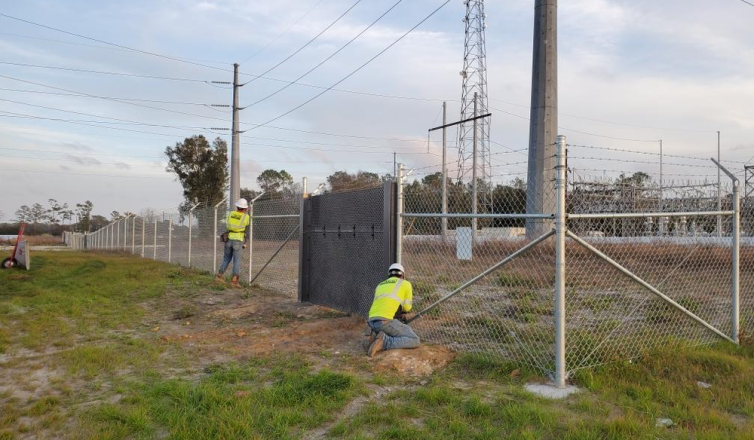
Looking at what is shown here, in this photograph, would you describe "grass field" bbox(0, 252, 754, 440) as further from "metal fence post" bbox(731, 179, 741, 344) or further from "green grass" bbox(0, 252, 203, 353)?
"metal fence post" bbox(731, 179, 741, 344)

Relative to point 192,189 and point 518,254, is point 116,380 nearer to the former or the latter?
point 518,254

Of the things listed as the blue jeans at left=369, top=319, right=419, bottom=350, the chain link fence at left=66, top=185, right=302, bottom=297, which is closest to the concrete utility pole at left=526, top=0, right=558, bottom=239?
the chain link fence at left=66, top=185, right=302, bottom=297

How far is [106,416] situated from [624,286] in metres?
9.47

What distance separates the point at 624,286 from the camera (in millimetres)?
10547

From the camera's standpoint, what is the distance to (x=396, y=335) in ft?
19.4

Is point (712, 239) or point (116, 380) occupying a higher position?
point (712, 239)

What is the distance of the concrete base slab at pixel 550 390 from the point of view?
448 cm

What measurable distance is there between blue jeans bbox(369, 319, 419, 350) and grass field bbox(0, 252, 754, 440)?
246 millimetres

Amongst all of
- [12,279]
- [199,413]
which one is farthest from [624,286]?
[12,279]

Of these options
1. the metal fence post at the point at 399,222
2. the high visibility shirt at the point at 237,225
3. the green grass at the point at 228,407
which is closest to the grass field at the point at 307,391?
the green grass at the point at 228,407

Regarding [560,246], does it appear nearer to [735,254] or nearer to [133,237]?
[735,254]

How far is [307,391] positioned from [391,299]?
1.78 meters

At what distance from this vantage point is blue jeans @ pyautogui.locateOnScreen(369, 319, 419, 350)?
5.85 meters

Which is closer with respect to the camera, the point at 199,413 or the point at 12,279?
the point at 199,413
